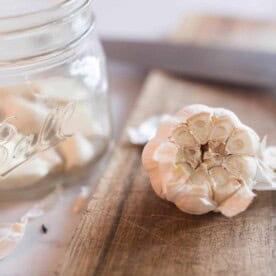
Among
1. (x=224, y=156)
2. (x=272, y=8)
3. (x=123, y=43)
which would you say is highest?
(x=224, y=156)

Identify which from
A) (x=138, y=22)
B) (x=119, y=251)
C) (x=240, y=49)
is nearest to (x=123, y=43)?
(x=240, y=49)

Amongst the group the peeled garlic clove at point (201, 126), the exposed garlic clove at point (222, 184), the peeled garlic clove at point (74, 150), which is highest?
the peeled garlic clove at point (201, 126)

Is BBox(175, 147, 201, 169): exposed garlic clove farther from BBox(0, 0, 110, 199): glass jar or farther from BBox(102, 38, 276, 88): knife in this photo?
BBox(102, 38, 276, 88): knife

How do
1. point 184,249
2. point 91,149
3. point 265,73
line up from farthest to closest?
point 265,73 → point 91,149 → point 184,249

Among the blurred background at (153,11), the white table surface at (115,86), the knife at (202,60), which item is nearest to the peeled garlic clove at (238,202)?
the white table surface at (115,86)

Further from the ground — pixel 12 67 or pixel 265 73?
pixel 12 67

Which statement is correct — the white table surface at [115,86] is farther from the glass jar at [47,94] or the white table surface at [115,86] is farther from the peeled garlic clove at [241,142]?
the peeled garlic clove at [241,142]

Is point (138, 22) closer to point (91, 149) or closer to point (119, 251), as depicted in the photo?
point (91, 149)
